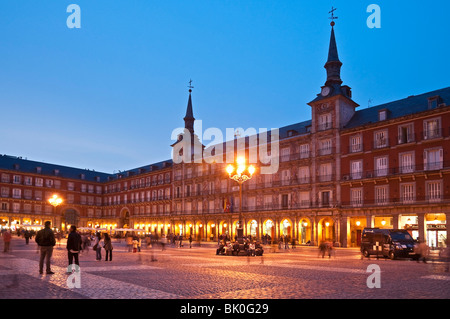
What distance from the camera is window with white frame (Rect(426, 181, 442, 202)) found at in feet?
110

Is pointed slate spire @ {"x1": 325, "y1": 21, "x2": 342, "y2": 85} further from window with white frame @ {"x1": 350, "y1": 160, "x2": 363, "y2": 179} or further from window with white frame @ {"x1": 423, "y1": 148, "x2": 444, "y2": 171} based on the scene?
window with white frame @ {"x1": 423, "y1": 148, "x2": 444, "y2": 171}

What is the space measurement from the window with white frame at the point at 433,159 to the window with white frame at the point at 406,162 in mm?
1149

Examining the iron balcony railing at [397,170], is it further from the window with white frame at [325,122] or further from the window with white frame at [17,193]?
the window with white frame at [17,193]

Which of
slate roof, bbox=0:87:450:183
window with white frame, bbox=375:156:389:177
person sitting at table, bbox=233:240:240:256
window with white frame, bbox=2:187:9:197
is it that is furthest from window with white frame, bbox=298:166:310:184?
window with white frame, bbox=2:187:9:197

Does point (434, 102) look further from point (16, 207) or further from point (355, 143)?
point (16, 207)

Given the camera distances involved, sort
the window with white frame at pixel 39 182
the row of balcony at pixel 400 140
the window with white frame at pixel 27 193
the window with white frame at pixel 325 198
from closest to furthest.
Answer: the row of balcony at pixel 400 140 < the window with white frame at pixel 325 198 < the window with white frame at pixel 27 193 < the window with white frame at pixel 39 182

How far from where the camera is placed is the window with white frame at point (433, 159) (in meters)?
33.8

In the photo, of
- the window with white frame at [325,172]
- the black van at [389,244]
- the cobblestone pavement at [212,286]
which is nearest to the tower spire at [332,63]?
the window with white frame at [325,172]

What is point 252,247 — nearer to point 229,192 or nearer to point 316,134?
point 316,134

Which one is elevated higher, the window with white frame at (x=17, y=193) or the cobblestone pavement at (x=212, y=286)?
the window with white frame at (x=17, y=193)

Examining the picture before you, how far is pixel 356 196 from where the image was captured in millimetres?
39438

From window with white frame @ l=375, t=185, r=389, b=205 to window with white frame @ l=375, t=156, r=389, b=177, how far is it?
47.6 inches
